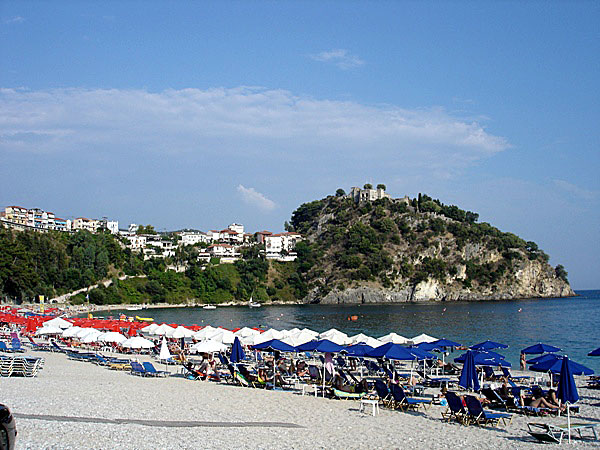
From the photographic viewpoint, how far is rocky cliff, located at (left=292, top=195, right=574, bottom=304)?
144625 mm

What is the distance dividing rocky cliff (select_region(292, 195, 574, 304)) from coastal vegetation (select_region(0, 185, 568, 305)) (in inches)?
11.4

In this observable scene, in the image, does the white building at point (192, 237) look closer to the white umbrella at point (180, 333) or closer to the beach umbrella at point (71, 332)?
the beach umbrella at point (71, 332)

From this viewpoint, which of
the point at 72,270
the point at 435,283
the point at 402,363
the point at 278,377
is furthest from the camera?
the point at 435,283

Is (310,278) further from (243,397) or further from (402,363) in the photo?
(243,397)

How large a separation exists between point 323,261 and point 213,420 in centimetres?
14118

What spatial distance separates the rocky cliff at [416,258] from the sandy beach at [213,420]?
122m

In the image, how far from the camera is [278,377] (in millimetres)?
21047

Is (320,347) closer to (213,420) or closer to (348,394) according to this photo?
(348,394)

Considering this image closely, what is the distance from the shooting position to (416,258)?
500ft

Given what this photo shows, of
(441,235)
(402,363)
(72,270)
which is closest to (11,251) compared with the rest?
(72,270)

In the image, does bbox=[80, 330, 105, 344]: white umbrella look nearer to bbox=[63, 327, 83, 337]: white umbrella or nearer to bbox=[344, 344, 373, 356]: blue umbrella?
bbox=[63, 327, 83, 337]: white umbrella

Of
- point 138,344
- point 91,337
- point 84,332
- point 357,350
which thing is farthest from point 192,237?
point 357,350

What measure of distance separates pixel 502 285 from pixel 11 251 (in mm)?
117812

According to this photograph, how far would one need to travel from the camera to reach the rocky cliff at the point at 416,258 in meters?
145
